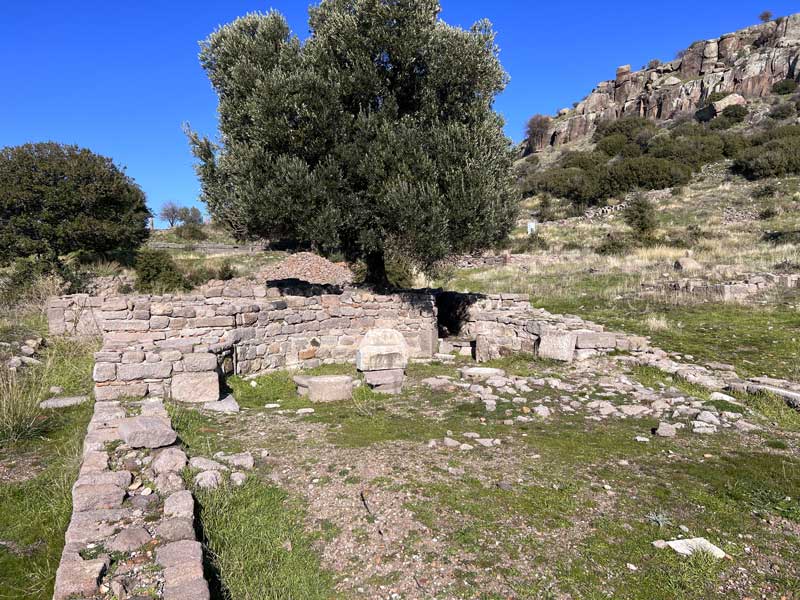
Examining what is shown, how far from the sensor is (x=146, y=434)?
521 cm

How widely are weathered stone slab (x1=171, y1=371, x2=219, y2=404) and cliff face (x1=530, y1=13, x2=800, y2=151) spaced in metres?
67.3

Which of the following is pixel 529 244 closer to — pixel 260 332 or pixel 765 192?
pixel 765 192

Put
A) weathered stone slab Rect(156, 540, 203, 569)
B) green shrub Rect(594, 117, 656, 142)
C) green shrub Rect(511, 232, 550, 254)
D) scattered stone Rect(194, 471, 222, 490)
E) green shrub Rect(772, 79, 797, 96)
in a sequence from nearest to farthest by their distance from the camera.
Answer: weathered stone slab Rect(156, 540, 203, 569)
scattered stone Rect(194, 471, 222, 490)
green shrub Rect(511, 232, 550, 254)
green shrub Rect(772, 79, 797, 96)
green shrub Rect(594, 117, 656, 142)

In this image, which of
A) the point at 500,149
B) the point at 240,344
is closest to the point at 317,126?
the point at 500,149

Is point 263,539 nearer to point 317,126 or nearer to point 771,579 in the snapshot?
point 771,579

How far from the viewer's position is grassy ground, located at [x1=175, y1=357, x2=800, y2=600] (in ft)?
11.4

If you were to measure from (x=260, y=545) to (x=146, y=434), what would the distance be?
2205 mm

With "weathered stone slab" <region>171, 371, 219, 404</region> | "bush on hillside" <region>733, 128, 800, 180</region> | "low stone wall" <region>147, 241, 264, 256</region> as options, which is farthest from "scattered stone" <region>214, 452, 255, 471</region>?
"bush on hillside" <region>733, 128, 800, 180</region>

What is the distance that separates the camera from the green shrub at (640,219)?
27328mm

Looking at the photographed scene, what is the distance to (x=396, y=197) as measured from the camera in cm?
1074

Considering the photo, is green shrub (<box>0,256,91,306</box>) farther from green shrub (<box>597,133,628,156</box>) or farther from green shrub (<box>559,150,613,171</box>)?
green shrub (<box>597,133,628,156</box>)

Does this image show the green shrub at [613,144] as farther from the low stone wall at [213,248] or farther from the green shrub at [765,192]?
the low stone wall at [213,248]

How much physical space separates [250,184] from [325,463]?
7795 millimetres

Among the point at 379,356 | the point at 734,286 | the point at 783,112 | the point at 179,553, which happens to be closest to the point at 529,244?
the point at 734,286
